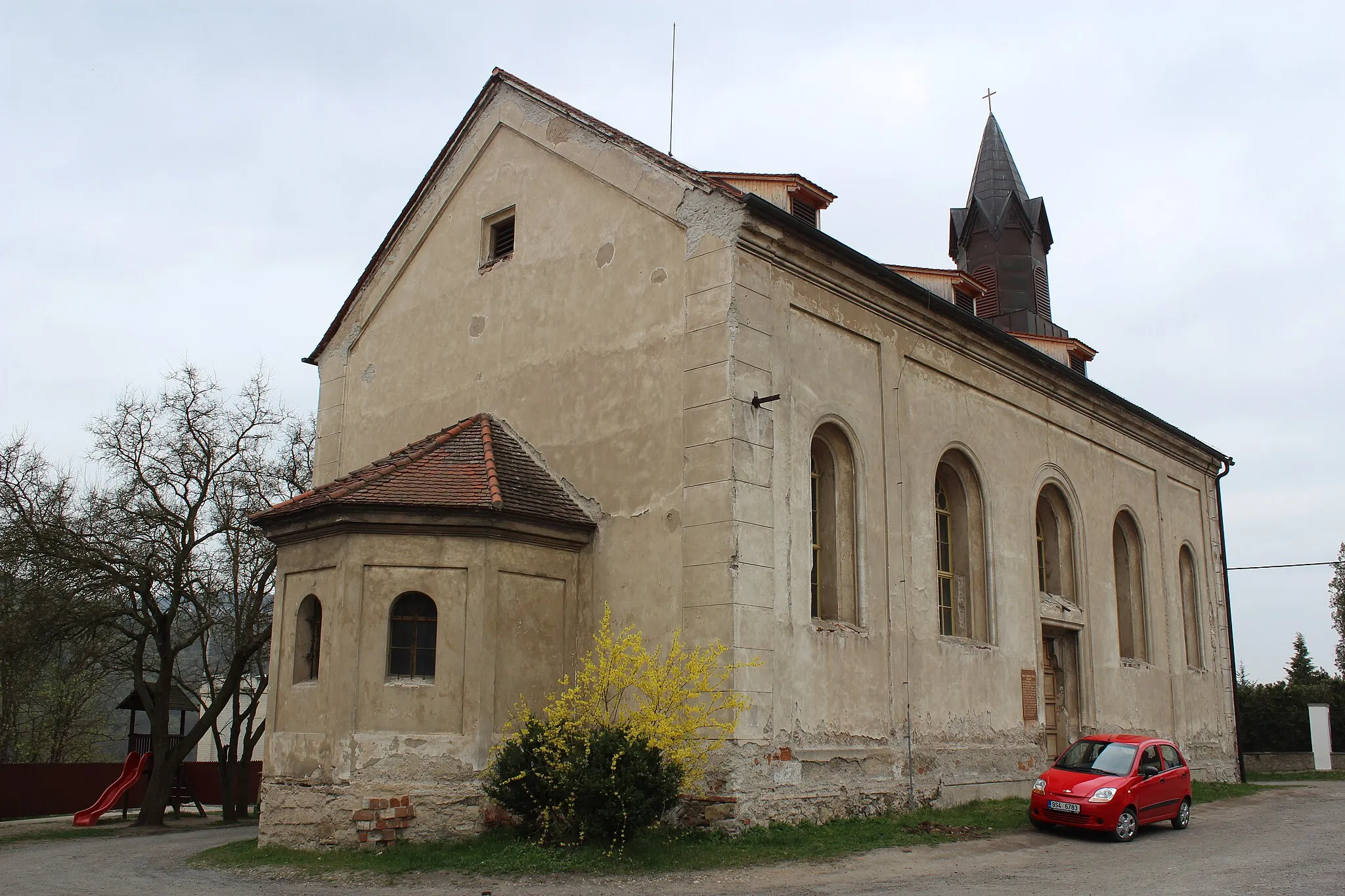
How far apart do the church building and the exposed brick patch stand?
0.04m

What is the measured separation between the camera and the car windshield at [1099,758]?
1470 cm

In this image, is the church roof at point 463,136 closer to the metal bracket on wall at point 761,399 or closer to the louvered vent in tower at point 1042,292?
the metal bracket on wall at point 761,399

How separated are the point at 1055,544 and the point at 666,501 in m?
10.3

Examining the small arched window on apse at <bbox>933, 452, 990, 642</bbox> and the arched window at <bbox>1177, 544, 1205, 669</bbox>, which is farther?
the arched window at <bbox>1177, 544, 1205, 669</bbox>

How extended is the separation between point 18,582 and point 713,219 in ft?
47.0

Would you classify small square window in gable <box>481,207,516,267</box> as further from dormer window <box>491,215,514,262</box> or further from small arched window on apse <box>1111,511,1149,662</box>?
small arched window on apse <box>1111,511,1149,662</box>

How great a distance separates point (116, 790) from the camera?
21969 mm

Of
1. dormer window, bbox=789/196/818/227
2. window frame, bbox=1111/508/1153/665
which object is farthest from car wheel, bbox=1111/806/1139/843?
dormer window, bbox=789/196/818/227

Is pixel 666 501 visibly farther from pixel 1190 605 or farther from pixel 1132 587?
pixel 1190 605

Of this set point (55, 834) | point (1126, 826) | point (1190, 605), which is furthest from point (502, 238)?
point (1190, 605)

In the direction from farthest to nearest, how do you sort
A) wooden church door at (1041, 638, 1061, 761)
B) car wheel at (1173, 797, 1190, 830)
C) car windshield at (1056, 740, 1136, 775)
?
wooden church door at (1041, 638, 1061, 761) → car wheel at (1173, 797, 1190, 830) → car windshield at (1056, 740, 1136, 775)

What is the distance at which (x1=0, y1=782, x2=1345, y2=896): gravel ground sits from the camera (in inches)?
409

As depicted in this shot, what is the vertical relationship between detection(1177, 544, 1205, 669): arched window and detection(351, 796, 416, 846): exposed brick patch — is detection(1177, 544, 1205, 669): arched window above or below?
above

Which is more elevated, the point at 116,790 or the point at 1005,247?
the point at 1005,247
